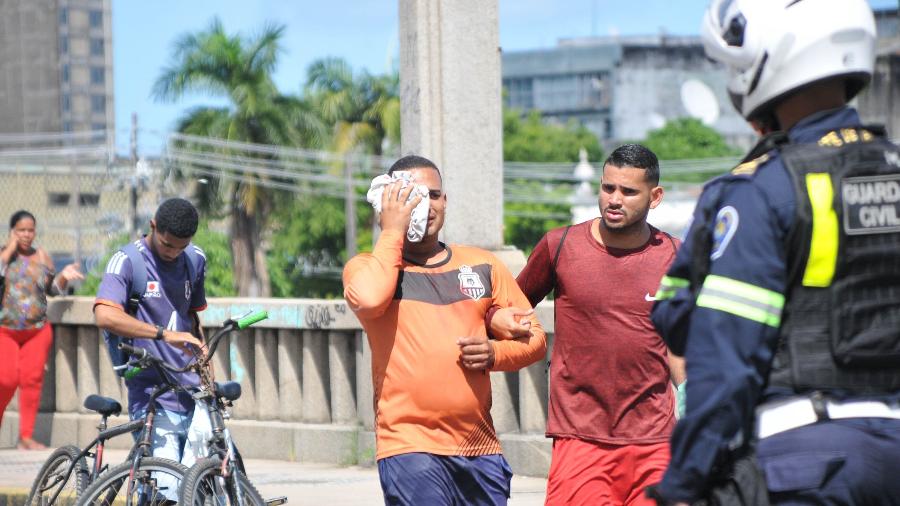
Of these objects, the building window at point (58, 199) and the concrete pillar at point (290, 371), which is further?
the building window at point (58, 199)

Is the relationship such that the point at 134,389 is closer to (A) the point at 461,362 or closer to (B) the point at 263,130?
(A) the point at 461,362

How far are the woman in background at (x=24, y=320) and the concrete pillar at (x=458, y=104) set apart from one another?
402 centimetres

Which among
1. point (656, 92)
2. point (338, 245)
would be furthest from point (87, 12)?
point (338, 245)

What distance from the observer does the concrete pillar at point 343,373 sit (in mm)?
11172

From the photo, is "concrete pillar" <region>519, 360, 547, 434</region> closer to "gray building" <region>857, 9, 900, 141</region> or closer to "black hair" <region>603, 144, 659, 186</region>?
"black hair" <region>603, 144, 659, 186</region>

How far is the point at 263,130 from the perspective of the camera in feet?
202

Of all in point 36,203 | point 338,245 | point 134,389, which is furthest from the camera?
point 338,245

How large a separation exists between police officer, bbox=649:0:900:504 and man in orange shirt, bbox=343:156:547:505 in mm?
2182

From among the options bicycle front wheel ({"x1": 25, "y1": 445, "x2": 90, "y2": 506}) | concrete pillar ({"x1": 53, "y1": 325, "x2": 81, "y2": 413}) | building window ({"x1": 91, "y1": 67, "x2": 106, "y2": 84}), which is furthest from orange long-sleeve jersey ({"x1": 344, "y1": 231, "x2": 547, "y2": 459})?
building window ({"x1": 91, "y1": 67, "x2": 106, "y2": 84})

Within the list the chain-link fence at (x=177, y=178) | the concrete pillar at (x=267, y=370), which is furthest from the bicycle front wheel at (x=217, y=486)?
the chain-link fence at (x=177, y=178)

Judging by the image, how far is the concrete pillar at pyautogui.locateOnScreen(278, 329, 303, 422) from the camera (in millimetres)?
11578

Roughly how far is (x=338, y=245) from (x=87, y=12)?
94.4m

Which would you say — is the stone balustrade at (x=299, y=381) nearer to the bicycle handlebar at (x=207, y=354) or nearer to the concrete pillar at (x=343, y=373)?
the concrete pillar at (x=343, y=373)

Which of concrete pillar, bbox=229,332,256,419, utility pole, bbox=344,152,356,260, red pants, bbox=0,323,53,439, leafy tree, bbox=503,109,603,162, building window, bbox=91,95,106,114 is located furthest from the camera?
building window, bbox=91,95,106,114
